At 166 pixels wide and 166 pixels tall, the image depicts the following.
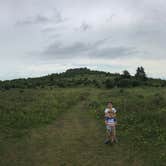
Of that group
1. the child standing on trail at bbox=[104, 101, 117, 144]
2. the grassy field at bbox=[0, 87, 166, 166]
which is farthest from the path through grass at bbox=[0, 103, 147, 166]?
the child standing on trail at bbox=[104, 101, 117, 144]

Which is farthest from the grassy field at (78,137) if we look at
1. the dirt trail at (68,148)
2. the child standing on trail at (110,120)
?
the child standing on trail at (110,120)

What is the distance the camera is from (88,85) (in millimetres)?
58219

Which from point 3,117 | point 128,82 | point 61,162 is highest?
point 128,82

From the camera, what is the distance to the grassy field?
1423 centimetres

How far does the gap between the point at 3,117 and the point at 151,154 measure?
1291 cm

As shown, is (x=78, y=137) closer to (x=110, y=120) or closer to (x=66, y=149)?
(x=66, y=149)

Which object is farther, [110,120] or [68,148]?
[110,120]

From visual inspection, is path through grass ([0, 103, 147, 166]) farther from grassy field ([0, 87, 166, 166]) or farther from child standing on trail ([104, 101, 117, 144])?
child standing on trail ([104, 101, 117, 144])

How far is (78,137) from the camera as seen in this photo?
18.1m

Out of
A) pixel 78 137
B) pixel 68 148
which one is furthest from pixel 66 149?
pixel 78 137

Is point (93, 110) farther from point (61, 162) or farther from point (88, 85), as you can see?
point (88, 85)

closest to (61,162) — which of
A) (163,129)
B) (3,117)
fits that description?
(163,129)

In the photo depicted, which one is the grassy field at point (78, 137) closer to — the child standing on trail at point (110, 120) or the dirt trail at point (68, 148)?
the dirt trail at point (68, 148)

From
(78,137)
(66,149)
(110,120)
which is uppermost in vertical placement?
(110,120)
